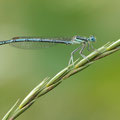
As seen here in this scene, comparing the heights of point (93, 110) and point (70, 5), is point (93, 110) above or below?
below

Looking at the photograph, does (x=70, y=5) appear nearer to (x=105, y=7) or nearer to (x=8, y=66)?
(x=105, y=7)

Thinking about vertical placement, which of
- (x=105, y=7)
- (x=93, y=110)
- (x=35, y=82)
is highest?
(x=105, y=7)

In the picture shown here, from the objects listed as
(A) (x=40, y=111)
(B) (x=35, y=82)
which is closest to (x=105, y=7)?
(B) (x=35, y=82)

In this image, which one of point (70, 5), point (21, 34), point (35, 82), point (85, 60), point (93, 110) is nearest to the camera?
point (85, 60)

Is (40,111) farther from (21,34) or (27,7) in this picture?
(27,7)

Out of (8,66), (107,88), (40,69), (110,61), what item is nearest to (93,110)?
(107,88)

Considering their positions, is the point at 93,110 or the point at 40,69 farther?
the point at 40,69

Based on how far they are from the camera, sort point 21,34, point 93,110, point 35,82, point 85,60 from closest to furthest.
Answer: point 85,60, point 93,110, point 35,82, point 21,34
